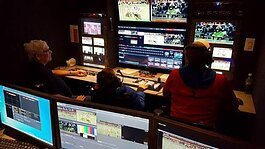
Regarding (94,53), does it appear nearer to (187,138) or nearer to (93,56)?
(93,56)

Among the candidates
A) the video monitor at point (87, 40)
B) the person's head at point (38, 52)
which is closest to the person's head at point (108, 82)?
the person's head at point (38, 52)

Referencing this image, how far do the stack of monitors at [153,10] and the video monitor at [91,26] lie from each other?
0.34 meters

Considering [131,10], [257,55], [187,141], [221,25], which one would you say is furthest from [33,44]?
[257,55]

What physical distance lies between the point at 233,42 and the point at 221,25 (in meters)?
0.23

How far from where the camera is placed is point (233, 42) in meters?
2.74

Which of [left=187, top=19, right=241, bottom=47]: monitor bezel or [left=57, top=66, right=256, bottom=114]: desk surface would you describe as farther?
[left=187, top=19, right=241, bottom=47]: monitor bezel

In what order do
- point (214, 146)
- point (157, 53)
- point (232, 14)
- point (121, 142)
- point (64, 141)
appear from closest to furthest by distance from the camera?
point (214, 146) → point (121, 142) → point (64, 141) → point (232, 14) → point (157, 53)

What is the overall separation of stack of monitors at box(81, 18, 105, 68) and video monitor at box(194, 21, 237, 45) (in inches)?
54.3

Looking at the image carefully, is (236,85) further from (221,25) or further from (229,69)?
(221,25)

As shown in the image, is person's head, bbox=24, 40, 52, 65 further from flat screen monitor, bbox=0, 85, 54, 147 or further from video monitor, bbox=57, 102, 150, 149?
video monitor, bbox=57, 102, 150, 149

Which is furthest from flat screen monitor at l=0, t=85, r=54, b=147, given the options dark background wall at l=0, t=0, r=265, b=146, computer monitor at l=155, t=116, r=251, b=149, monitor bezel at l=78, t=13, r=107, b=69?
monitor bezel at l=78, t=13, r=107, b=69

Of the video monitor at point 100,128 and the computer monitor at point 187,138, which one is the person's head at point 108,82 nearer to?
the video monitor at point 100,128

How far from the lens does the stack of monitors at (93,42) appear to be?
139 inches

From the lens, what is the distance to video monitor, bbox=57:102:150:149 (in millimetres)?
1113
